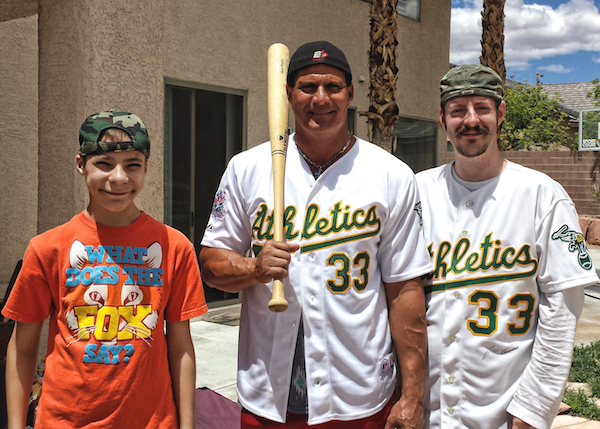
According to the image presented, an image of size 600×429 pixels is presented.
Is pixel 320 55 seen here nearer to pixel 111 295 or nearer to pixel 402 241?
pixel 402 241

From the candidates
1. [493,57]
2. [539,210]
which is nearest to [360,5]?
[493,57]

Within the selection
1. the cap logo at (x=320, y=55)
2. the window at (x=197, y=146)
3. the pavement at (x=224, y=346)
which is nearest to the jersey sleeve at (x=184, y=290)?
the cap logo at (x=320, y=55)

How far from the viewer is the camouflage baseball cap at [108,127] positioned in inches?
74.0

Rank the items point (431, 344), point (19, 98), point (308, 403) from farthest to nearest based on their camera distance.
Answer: point (19, 98) → point (431, 344) → point (308, 403)

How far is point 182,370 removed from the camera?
6.63ft

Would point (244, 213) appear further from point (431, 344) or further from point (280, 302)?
point (431, 344)

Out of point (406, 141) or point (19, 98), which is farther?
point (406, 141)

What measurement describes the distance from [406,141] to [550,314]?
798cm

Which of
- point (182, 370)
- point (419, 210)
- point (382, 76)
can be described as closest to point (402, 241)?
point (419, 210)

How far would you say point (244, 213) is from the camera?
2.19m

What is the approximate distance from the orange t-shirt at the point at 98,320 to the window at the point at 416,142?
25.9ft

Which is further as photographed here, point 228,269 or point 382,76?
point 382,76

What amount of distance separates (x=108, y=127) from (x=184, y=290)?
1.97ft

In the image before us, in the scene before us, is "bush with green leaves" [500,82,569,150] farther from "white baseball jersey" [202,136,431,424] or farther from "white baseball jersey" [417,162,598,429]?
"white baseball jersey" [202,136,431,424]
